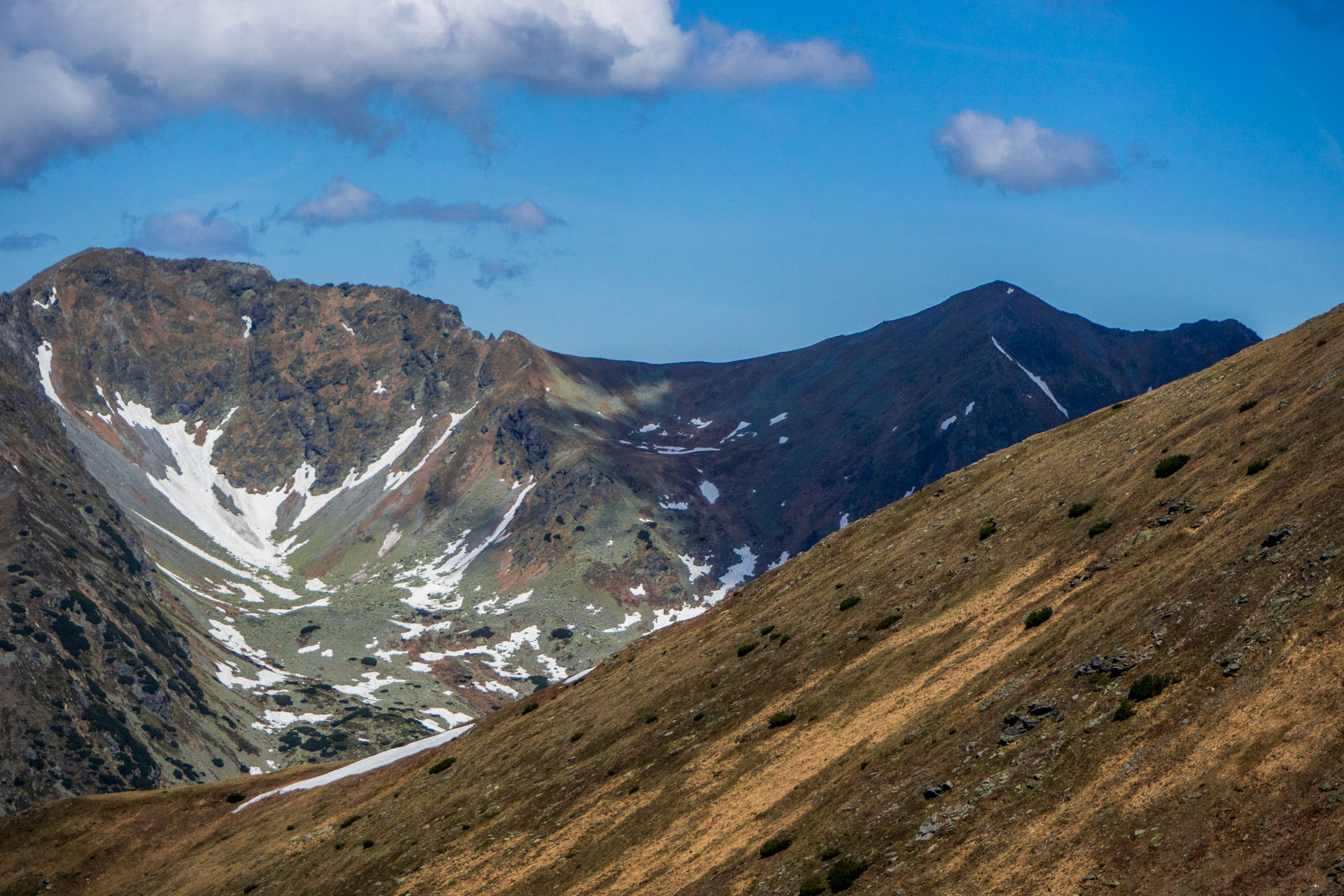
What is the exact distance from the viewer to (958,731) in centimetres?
3534

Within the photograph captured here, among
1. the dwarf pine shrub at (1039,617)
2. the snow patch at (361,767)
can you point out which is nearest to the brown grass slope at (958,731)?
the dwarf pine shrub at (1039,617)

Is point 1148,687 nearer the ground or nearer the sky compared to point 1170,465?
nearer the ground

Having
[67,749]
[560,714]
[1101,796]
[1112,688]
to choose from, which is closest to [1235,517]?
[1112,688]

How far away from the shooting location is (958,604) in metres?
46.8

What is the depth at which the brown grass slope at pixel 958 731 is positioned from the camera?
26516 millimetres

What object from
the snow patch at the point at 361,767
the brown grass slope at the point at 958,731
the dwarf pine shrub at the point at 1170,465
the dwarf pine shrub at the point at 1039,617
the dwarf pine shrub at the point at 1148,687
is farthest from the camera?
the snow patch at the point at 361,767

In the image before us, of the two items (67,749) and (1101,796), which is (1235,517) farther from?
(67,749)

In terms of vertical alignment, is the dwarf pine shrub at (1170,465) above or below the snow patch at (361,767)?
below

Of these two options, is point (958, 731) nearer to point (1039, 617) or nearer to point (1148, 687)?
point (1148, 687)


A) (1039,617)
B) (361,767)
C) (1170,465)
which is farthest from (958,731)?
(361,767)

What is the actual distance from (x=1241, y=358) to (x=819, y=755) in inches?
1366

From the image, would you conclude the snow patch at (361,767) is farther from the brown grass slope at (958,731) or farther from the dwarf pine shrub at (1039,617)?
the dwarf pine shrub at (1039,617)

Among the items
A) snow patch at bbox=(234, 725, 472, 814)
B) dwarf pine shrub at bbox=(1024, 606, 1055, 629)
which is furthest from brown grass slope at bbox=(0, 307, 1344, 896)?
snow patch at bbox=(234, 725, 472, 814)

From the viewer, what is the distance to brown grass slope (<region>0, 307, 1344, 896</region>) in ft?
87.0
